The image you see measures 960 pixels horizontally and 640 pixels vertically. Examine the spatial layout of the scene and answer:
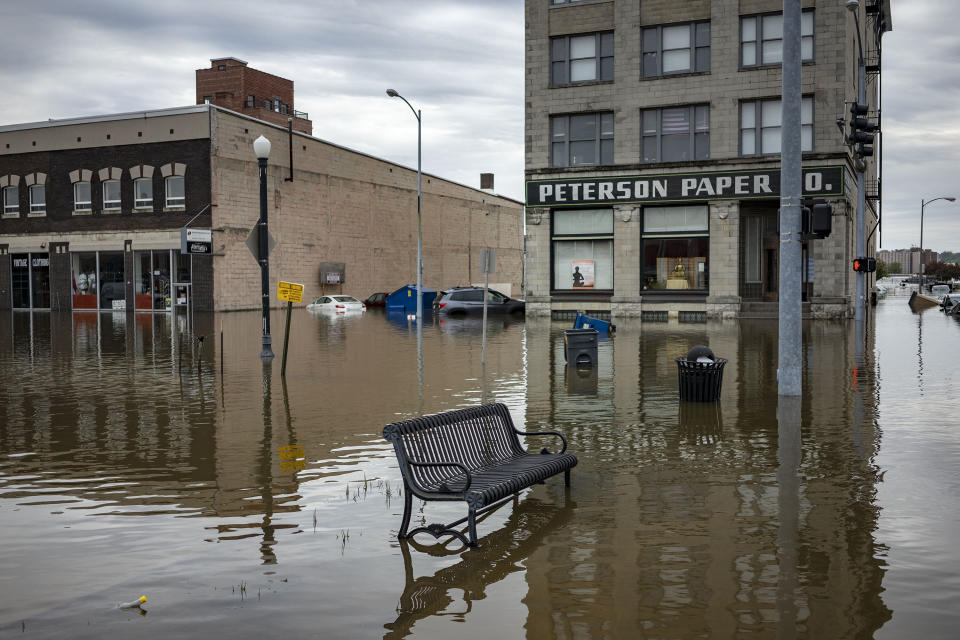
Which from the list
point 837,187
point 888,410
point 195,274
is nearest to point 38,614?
point 888,410

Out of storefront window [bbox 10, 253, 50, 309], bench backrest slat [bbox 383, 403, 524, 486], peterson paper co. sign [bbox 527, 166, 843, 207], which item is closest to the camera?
bench backrest slat [bbox 383, 403, 524, 486]

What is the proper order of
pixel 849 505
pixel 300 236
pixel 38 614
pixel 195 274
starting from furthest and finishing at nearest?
pixel 300 236, pixel 195 274, pixel 849 505, pixel 38 614

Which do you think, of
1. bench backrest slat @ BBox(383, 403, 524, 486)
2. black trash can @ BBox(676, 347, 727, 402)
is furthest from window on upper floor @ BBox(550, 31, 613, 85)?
bench backrest slat @ BBox(383, 403, 524, 486)

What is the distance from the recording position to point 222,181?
4916 cm

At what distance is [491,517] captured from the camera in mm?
7465

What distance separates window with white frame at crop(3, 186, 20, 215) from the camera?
54406 millimetres

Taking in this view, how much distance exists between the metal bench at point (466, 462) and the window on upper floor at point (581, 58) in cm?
3562

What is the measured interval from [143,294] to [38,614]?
48.8m

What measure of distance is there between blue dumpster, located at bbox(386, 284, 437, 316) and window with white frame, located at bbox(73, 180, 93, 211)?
1885 centimetres

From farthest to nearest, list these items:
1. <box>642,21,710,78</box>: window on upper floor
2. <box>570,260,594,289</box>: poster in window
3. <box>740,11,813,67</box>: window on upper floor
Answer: <box>570,260,594,289</box>: poster in window, <box>642,21,710,78</box>: window on upper floor, <box>740,11,813,67</box>: window on upper floor

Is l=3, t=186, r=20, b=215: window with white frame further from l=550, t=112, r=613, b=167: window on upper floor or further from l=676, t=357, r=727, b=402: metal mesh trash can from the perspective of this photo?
l=676, t=357, r=727, b=402: metal mesh trash can

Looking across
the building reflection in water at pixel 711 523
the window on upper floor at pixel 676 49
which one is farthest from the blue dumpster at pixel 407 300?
the building reflection in water at pixel 711 523

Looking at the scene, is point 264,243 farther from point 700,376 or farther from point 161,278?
point 161,278

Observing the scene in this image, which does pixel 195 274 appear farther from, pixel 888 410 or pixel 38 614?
pixel 38 614
